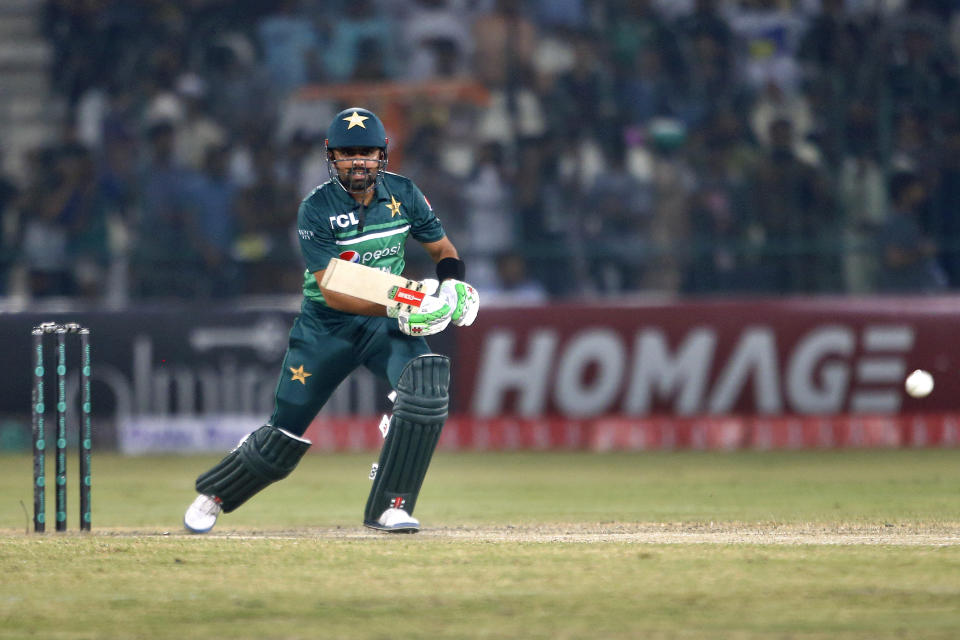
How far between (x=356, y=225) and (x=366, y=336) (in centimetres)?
52

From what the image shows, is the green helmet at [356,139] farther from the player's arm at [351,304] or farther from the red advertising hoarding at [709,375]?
the red advertising hoarding at [709,375]

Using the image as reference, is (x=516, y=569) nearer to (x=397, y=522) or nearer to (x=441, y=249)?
(x=397, y=522)

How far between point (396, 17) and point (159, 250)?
396cm

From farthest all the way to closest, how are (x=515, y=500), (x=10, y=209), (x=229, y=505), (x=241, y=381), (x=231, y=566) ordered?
(x=10, y=209) → (x=241, y=381) → (x=515, y=500) → (x=229, y=505) → (x=231, y=566)

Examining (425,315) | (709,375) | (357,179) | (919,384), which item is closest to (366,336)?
(425,315)

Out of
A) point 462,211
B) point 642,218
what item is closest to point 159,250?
point 462,211

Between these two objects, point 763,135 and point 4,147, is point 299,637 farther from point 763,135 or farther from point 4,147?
point 4,147

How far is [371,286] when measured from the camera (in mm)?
6992

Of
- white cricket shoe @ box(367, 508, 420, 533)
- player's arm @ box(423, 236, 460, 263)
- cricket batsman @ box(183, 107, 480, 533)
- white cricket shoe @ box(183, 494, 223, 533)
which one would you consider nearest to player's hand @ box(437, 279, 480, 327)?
cricket batsman @ box(183, 107, 480, 533)

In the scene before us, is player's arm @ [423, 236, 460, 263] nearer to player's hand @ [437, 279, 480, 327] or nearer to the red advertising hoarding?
player's hand @ [437, 279, 480, 327]

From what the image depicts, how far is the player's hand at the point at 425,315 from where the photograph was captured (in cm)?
699

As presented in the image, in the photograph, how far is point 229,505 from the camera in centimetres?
756

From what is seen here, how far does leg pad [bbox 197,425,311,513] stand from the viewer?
289 inches

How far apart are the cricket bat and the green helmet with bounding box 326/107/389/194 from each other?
1.47ft
